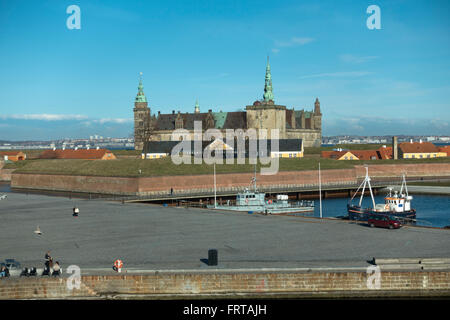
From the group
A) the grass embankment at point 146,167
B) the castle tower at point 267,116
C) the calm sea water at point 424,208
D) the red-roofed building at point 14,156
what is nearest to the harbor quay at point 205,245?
the calm sea water at point 424,208

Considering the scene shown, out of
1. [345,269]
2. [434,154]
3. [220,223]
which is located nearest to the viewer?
[345,269]

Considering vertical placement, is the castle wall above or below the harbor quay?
above

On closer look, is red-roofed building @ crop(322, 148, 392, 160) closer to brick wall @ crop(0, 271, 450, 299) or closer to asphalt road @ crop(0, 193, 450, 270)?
asphalt road @ crop(0, 193, 450, 270)

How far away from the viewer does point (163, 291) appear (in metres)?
29.1

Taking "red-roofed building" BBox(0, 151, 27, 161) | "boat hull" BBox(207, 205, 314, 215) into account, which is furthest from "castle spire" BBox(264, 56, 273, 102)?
"boat hull" BBox(207, 205, 314, 215)

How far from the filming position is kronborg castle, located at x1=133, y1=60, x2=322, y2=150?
550 feet

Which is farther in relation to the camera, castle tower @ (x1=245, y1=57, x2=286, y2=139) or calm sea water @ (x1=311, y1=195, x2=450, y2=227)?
castle tower @ (x1=245, y1=57, x2=286, y2=139)

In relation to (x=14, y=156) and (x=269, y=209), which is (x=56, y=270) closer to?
(x=269, y=209)

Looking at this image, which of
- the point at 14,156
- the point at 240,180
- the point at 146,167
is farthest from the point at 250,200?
the point at 14,156

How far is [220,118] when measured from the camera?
178000 mm
